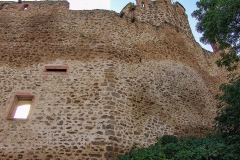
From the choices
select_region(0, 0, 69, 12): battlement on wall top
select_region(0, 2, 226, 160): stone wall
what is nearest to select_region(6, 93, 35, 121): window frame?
select_region(0, 2, 226, 160): stone wall

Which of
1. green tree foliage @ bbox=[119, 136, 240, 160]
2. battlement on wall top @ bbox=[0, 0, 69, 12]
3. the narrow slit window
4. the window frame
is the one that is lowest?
green tree foliage @ bbox=[119, 136, 240, 160]

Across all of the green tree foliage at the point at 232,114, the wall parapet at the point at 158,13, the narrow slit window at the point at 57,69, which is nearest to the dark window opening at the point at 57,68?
the narrow slit window at the point at 57,69

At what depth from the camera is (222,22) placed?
21.8 feet

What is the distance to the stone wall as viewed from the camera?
6953mm

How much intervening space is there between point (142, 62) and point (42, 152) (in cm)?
523

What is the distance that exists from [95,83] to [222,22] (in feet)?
15.1

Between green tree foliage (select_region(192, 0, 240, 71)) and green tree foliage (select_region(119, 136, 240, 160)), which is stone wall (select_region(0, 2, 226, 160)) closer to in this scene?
green tree foliage (select_region(119, 136, 240, 160))

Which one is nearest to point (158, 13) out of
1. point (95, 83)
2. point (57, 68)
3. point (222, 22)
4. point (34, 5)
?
point (222, 22)

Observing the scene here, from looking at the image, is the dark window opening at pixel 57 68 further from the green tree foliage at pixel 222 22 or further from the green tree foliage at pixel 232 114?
the green tree foliage at pixel 232 114

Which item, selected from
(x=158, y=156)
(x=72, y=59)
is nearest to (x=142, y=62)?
(x=72, y=59)

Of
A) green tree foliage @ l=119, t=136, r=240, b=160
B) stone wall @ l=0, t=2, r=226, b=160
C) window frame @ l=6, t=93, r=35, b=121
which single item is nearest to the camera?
green tree foliage @ l=119, t=136, r=240, b=160

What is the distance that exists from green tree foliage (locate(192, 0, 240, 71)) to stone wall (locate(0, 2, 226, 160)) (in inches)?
104

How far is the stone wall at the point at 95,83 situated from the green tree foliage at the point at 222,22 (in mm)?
2647

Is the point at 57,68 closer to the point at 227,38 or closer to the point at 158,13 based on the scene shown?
the point at 227,38
